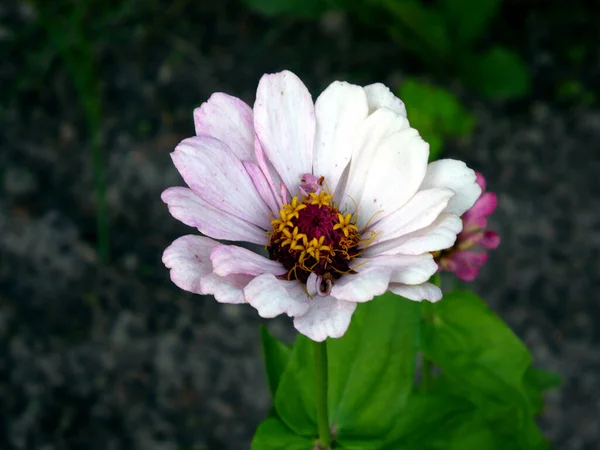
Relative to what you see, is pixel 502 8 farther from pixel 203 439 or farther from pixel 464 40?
pixel 203 439

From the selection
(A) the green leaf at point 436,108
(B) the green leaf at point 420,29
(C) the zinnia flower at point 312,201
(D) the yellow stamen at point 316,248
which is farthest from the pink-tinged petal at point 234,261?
(B) the green leaf at point 420,29

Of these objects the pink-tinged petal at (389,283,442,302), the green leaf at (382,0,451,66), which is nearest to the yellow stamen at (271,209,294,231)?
the pink-tinged petal at (389,283,442,302)

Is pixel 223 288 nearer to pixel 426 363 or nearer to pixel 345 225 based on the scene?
pixel 345 225

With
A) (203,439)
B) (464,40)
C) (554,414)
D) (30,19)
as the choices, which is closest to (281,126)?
(203,439)

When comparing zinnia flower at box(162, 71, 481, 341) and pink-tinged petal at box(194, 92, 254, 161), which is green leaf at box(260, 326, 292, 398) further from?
pink-tinged petal at box(194, 92, 254, 161)

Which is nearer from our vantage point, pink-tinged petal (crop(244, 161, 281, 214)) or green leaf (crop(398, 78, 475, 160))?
pink-tinged petal (crop(244, 161, 281, 214))

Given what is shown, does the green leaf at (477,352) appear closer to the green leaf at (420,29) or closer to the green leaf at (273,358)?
the green leaf at (273,358)

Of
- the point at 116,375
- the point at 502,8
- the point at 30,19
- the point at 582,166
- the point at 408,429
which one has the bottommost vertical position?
the point at 408,429

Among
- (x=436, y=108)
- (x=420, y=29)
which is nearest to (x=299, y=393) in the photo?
(x=436, y=108)
